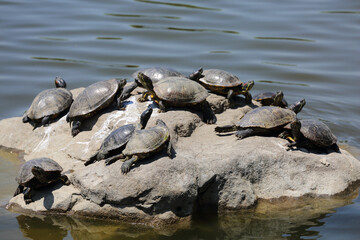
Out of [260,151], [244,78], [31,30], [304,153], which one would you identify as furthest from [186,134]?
[31,30]

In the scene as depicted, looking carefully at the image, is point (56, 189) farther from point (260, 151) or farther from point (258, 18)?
point (258, 18)

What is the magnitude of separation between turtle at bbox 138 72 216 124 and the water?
2.30m

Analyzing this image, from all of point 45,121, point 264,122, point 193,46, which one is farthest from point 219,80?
point 193,46

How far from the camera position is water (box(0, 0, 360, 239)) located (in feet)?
35.7

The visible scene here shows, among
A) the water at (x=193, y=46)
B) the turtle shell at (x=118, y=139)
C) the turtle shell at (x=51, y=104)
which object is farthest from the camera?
the water at (x=193, y=46)

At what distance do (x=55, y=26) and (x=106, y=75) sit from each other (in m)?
4.34

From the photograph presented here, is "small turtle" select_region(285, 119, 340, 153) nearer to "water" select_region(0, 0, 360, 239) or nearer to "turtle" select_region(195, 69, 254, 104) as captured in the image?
"water" select_region(0, 0, 360, 239)

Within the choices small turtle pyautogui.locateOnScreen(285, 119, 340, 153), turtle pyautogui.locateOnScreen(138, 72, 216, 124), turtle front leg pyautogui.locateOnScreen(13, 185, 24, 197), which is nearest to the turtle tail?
turtle pyautogui.locateOnScreen(138, 72, 216, 124)

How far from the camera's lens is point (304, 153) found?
21.3ft

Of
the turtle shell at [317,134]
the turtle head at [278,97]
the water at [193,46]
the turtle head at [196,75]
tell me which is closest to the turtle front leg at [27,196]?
the water at [193,46]

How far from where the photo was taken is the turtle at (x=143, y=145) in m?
5.79

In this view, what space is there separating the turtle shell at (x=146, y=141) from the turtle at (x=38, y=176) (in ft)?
3.06

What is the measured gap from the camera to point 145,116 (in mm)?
6352

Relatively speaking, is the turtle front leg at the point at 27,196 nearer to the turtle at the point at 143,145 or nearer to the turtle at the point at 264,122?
the turtle at the point at 143,145
